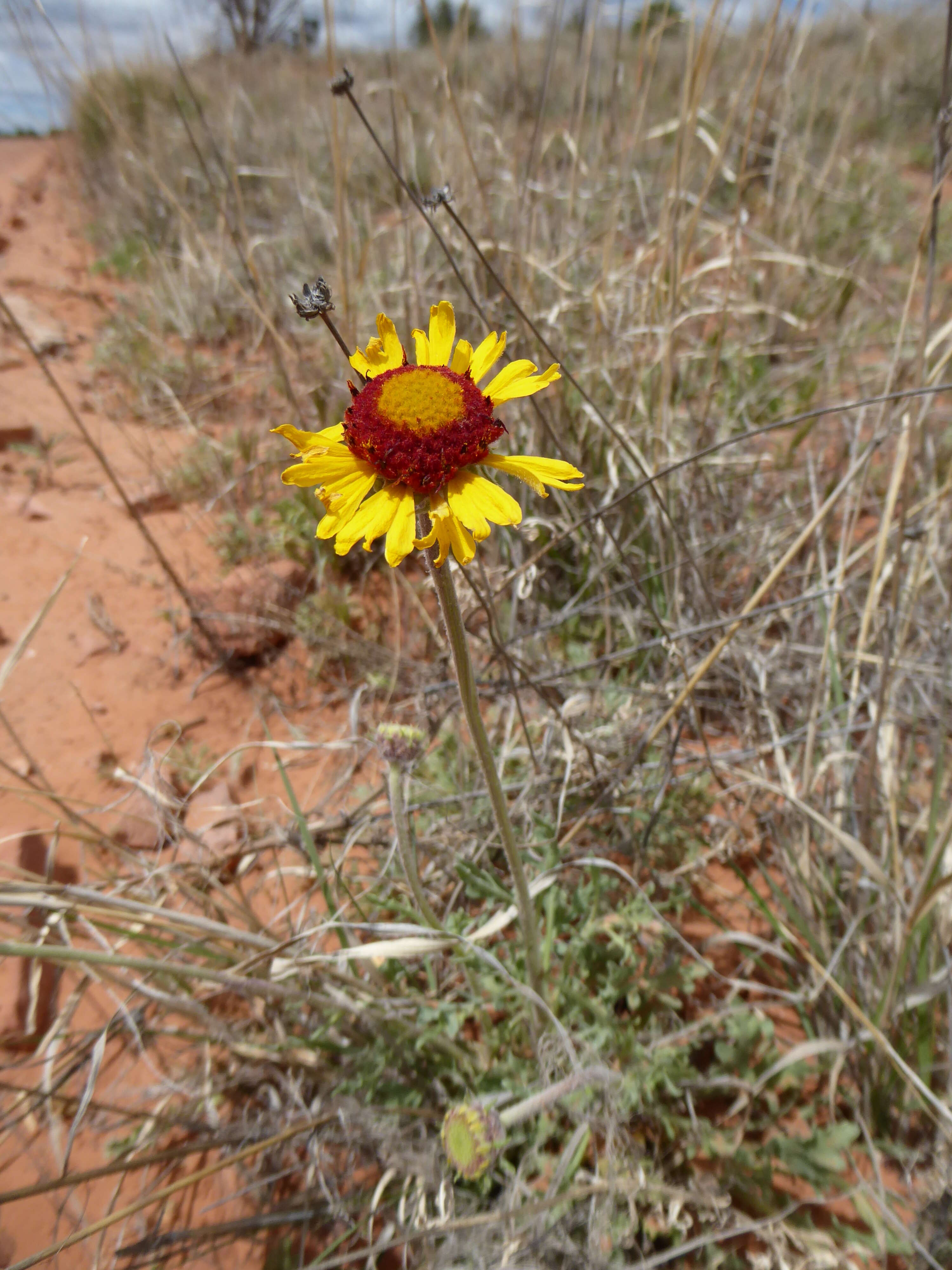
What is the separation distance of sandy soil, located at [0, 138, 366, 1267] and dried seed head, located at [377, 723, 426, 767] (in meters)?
0.71

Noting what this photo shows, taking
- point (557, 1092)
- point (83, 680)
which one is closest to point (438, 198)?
point (557, 1092)

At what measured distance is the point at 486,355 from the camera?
1.11m

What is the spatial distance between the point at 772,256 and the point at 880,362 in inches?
31.7

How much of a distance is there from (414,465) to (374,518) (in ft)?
0.29

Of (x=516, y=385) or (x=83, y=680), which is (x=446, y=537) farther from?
(x=83, y=680)

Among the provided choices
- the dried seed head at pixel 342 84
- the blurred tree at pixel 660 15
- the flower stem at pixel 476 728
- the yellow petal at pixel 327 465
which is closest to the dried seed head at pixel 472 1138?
the flower stem at pixel 476 728

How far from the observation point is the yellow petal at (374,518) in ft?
2.95

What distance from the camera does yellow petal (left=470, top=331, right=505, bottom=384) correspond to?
1.09 m

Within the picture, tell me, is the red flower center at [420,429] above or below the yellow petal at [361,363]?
below

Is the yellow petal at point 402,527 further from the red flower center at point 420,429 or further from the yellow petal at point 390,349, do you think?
the yellow petal at point 390,349

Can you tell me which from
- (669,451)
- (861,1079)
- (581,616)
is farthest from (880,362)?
(861,1079)

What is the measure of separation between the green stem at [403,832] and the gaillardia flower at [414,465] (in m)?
0.43

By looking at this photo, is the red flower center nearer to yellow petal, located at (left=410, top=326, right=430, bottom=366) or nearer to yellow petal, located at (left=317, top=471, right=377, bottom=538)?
yellow petal, located at (left=317, top=471, right=377, bottom=538)

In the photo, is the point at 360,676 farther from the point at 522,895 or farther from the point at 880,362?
the point at 880,362
